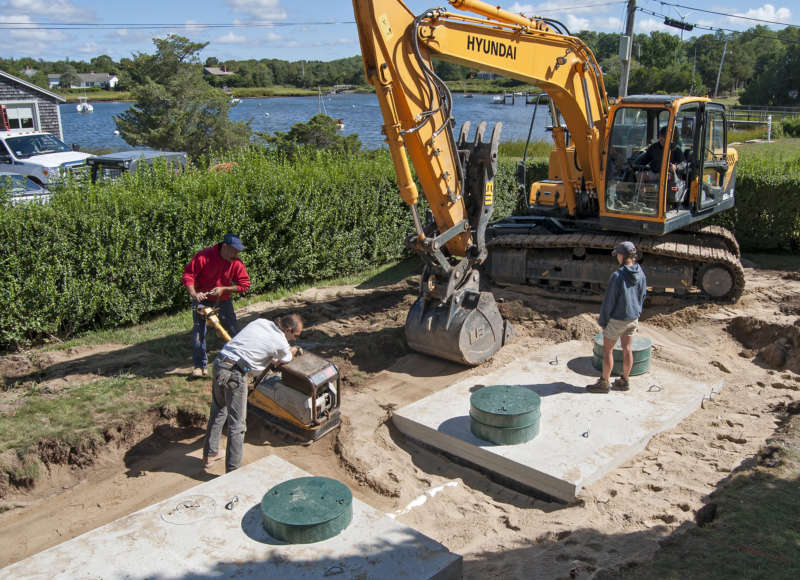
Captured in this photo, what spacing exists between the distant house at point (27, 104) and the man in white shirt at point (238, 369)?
81.5 ft

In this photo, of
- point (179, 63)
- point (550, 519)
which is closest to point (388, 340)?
point (550, 519)

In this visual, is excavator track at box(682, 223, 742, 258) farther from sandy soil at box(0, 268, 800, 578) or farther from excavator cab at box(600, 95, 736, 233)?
sandy soil at box(0, 268, 800, 578)

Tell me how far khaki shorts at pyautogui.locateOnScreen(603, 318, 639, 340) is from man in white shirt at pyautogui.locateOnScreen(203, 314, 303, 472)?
3.43 meters

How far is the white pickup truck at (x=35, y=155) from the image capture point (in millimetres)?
17406

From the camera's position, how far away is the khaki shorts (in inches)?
286

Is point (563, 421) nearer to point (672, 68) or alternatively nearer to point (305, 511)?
point (305, 511)

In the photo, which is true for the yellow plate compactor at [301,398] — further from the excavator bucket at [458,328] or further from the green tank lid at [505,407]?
the excavator bucket at [458,328]

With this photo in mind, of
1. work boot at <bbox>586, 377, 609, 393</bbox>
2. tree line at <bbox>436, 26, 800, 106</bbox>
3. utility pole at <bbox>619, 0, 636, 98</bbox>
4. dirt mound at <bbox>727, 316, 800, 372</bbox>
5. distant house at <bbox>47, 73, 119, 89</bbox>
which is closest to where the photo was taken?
work boot at <bbox>586, 377, 609, 393</bbox>

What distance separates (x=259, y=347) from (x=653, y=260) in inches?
290

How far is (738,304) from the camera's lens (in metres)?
10.7

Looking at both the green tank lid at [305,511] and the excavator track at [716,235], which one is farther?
the excavator track at [716,235]

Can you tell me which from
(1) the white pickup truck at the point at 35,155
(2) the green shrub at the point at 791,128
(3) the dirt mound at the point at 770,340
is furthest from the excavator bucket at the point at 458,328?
(2) the green shrub at the point at 791,128

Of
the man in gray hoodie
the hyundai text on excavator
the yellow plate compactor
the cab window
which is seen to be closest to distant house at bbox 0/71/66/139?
the hyundai text on excavator

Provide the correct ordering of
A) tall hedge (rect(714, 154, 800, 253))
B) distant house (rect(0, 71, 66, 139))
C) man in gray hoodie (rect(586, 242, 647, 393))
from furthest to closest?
distant house (rect(0, 71, 66, 139)), tall hedge (rect(714, 154, 800, 253)), man in gray hoodie (rect(586, 242, 647, 393))
